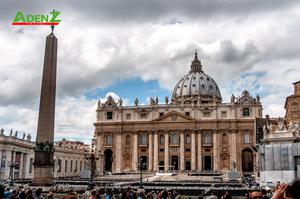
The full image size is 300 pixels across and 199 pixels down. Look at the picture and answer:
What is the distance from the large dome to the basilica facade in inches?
778

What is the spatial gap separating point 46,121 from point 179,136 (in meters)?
57.0

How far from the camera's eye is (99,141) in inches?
3204

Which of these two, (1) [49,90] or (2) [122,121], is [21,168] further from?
(1) [49,90]

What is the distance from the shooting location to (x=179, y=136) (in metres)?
76.9

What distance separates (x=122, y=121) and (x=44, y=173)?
5830 cm

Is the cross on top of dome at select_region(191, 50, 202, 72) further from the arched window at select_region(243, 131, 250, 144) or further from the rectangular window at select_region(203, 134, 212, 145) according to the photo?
the arched window at select_region(243, 131, 250, 144)

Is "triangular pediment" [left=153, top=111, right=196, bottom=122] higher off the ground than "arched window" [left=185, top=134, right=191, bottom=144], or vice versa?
"triangular pediment" [left=153, top=111, right=196, bottom=122]

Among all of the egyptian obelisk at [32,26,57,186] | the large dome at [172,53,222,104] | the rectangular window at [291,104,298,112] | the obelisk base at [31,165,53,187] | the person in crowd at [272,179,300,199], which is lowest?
the obelisk base at [31,165,53,187]

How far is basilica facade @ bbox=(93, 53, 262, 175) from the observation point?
247 feet

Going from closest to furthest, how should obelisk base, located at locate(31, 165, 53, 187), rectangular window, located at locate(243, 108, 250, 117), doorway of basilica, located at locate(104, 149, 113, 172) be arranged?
obelisk base, located at locate(31, 165, 53, 187) < rectangular window, located at locate(243, 108, 250, 117) < doorway of basilica, located at locate(104, 149, 113, 172)

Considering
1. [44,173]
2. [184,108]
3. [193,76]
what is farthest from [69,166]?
[44,173]

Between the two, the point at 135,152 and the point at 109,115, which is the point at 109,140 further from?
the point at 135,152

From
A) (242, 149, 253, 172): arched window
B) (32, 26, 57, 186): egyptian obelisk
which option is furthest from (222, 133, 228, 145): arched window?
(32, 26, 57, 186): egyptian obelisk

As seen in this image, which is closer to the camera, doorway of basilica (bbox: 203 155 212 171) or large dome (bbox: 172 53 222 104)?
doorway of basilica (bbox: 203 155 212 171)
